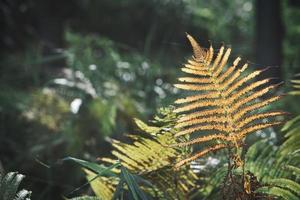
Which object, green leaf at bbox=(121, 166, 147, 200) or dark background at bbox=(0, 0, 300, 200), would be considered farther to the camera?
dark background at bbox=(0, 0, 300, 200)

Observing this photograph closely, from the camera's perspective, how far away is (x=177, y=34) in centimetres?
580

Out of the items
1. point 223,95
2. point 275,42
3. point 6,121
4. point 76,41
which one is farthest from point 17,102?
point 223,95

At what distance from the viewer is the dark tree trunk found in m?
3.58

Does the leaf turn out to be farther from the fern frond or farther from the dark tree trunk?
the dark tree trunk

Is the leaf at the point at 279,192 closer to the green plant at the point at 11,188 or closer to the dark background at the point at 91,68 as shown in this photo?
the dark background at the point at 91,68

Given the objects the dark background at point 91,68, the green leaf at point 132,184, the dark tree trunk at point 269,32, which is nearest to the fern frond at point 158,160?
the green leaf at point 132,184

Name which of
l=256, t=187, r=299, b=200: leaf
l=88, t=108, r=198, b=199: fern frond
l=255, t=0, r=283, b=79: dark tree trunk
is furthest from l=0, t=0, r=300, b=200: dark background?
l=256, t=187, r=299, b=200: leaf

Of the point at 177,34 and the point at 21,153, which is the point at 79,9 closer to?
the point at 177,34

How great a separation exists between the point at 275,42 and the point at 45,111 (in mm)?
1669

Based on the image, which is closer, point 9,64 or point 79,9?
point 9,64

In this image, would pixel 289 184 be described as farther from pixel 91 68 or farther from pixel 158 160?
pixel 91 68

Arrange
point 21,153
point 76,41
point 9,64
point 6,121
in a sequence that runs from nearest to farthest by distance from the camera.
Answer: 1. point 21,153
2. point 6,121
3. point 76,41
4. point 9,64

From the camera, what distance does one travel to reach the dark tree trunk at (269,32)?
3.58 m

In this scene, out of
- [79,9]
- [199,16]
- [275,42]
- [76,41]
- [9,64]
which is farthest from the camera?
[79,9]
